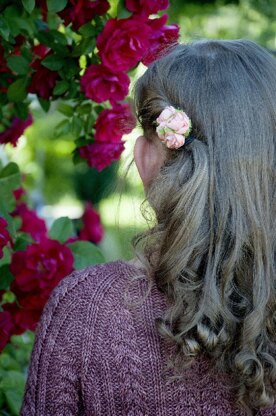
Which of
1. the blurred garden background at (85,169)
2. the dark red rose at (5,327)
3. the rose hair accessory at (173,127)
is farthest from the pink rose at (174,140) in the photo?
the dark red rose at (5,327)

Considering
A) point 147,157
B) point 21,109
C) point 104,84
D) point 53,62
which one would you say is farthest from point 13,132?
point 147,157

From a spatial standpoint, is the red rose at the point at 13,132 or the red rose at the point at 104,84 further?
the red rose at the point at 13,132

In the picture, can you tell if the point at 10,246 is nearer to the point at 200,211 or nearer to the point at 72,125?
the point at 72,125

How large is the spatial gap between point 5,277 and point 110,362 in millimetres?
656

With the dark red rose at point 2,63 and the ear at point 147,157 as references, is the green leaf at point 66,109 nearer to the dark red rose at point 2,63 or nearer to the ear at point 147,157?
the dark red rose at point 2,63

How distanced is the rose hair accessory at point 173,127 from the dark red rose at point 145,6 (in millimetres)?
515

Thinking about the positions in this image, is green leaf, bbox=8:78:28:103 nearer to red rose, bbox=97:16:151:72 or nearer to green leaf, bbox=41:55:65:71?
green leaf, bbox=41:55:65:71

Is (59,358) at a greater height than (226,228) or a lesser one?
lesser

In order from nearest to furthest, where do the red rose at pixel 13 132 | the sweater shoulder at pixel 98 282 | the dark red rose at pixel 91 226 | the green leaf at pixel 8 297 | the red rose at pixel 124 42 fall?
1. the sweater shoulder at pixel 98 282
2. the red rose at pixel 124 42
3. the green leaf at pixel 8 297
4. the red rose at pixel 13 132
5. the dark red rose at pixel 91 226

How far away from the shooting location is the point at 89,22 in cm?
200

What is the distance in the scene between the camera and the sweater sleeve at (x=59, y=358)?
1510mm

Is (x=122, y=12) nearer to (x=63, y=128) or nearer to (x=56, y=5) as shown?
(x=56, y=5)

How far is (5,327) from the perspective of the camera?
1.95 metres

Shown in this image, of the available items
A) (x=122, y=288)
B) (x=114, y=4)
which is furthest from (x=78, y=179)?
(x=122, y=288)
